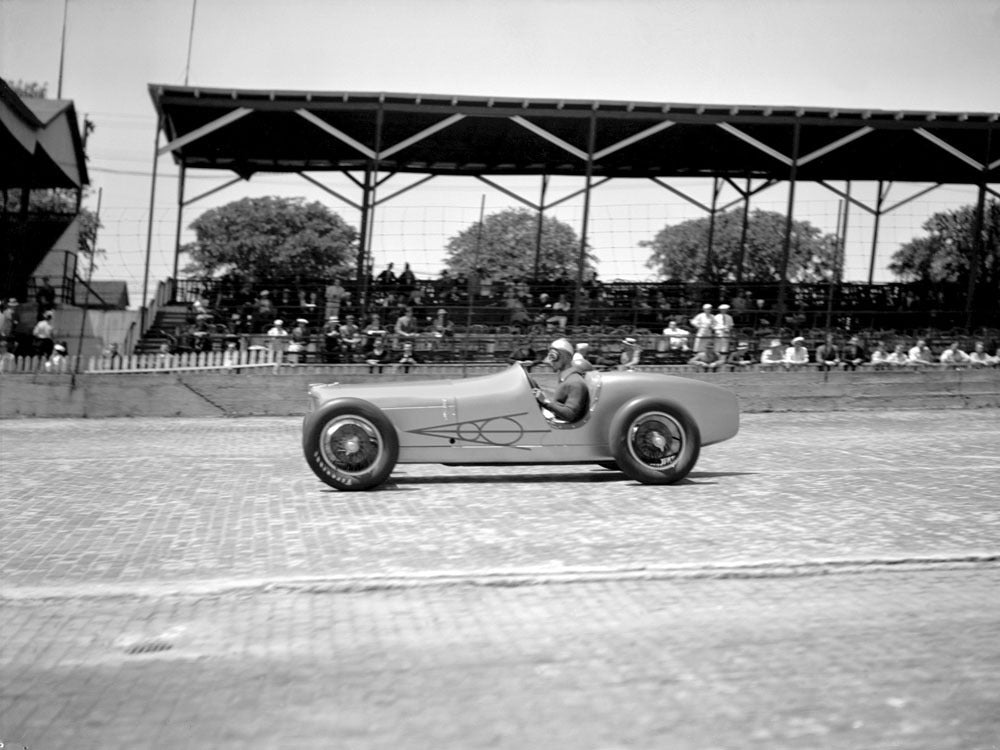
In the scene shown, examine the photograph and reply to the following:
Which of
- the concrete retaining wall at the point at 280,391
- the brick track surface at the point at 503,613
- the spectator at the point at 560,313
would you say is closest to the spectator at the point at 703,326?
the concrete retaining wall at the point at 280,391

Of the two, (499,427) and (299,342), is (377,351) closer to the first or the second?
(299,342)

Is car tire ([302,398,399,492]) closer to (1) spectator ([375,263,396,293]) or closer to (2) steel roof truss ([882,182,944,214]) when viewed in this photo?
(1) spectator ([375,263,396,293])

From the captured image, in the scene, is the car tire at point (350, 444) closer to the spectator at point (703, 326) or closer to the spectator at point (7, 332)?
the spectator at point (703, 326)

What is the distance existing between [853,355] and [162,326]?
14.7 meters

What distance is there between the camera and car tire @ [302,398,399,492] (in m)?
9.05

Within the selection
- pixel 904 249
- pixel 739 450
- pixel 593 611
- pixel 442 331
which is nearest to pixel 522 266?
pixel 904 249

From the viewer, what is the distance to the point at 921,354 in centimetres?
2105

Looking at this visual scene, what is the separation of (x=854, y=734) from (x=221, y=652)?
254cm

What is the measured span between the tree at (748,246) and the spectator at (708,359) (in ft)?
111

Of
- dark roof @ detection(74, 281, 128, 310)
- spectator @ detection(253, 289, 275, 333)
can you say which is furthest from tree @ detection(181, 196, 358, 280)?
spectator @ detection(253, 289, 275, 333)

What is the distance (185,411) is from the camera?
60.1 feet

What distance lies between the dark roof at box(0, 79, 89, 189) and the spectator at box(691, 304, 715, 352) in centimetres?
1654

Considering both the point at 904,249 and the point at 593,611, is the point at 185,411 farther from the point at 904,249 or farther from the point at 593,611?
the point at 904,249

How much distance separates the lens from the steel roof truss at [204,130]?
2239cm
